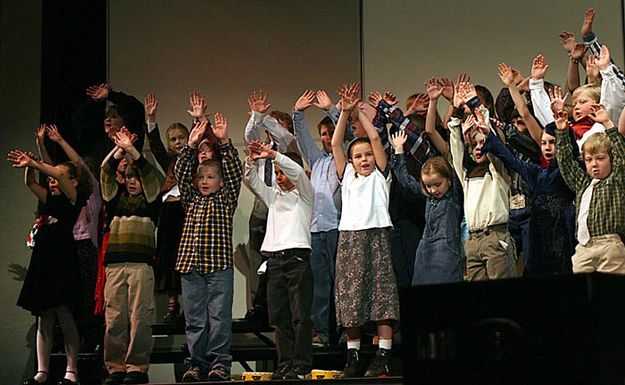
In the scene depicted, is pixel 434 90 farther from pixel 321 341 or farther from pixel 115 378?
pixel 115 378

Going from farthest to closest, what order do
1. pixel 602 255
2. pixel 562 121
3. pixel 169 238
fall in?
1. pixel 169 238
2. pixel 562 121
3. pixel 602 255

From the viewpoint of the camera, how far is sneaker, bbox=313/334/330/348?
470 centimetres

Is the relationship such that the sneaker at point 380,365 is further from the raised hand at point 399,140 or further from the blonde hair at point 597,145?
the blonde hair at point 597,145

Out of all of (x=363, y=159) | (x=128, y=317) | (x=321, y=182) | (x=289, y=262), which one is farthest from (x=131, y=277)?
(x=363, y=159)

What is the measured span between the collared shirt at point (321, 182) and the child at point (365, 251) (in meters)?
0.26

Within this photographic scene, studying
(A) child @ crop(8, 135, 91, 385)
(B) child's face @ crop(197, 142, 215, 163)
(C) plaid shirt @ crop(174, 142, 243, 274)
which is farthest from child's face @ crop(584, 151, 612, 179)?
(A) child @ crop(8, 135, 91, 385)

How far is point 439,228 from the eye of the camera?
4398 mm

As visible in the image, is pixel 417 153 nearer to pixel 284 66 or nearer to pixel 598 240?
pixel 598 240

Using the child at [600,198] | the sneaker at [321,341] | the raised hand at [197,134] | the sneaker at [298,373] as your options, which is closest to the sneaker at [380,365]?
A: the sneaker at [298,373]

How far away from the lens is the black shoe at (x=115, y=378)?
4.61m

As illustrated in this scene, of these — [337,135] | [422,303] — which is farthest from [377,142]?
[422,303]

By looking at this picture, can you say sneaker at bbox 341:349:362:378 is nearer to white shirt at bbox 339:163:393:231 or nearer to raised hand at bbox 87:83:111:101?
white shirt at bbox 339:163:393:231

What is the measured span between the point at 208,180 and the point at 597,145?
187cm

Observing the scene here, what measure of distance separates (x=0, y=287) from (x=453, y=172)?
311 centimetres
